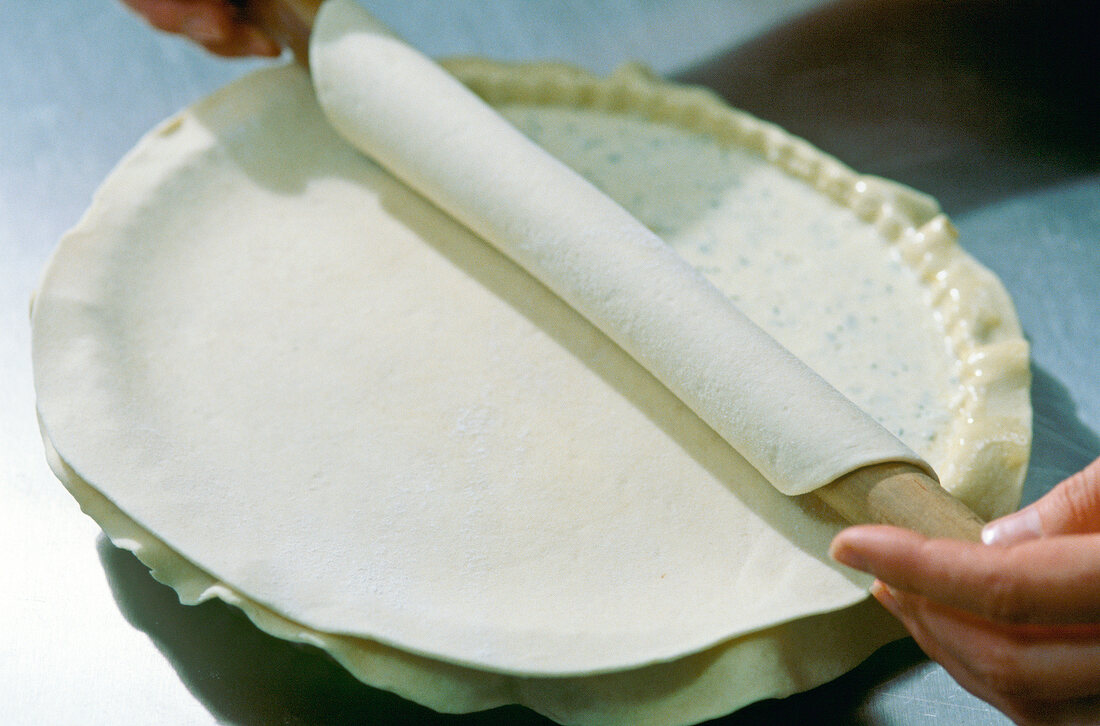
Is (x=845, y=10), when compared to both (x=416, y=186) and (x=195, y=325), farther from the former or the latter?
(x=195, y=325)

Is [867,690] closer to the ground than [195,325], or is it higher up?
closer to the ground

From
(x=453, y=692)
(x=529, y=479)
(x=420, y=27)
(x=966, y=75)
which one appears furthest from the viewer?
(x=420, y=27)

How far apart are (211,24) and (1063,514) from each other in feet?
4.66

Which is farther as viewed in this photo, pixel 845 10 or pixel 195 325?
pixel 845 10

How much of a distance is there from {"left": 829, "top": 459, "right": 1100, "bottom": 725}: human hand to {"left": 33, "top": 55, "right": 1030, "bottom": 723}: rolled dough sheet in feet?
0.46

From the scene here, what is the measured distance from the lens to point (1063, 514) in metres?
0.87

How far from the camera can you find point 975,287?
4.34 ft

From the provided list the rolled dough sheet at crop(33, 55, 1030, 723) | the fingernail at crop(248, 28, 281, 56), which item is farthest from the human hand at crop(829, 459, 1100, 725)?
the fingernail at crop(248, 28, 281, 56)

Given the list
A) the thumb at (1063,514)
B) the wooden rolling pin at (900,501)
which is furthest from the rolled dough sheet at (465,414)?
the thumb at (1063,514)

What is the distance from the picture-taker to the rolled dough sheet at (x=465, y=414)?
0.98 m

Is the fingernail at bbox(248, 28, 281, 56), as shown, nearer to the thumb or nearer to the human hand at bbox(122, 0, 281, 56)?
the human hand at bbox(122, 0, 281, 56)

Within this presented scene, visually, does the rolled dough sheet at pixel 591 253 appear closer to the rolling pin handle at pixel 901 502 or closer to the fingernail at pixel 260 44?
the rolling pin handle at pixel 901 502

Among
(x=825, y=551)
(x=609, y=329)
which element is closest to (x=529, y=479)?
(x=609, y=329)

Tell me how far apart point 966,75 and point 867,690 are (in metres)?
1.35
